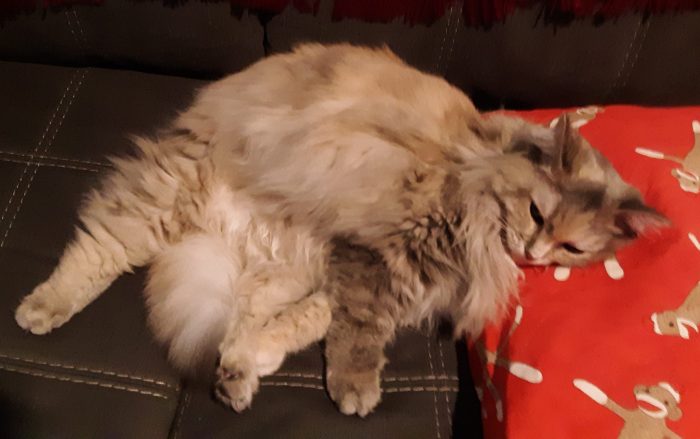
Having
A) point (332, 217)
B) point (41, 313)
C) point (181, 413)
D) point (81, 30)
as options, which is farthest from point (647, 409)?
point (81, 30)

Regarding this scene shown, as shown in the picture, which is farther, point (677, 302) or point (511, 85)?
point (511, 85)

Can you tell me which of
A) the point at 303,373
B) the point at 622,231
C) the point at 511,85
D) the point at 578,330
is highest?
the point at 511,85

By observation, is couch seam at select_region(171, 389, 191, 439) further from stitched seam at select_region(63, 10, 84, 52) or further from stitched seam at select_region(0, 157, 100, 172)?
stitched seam at select_region(63, 10, 84, 52)

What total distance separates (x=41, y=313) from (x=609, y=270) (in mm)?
1176

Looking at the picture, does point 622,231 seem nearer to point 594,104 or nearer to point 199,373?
point 594,104

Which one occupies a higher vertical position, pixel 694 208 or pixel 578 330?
pixel 694 208

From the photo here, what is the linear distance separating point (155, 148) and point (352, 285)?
60cm

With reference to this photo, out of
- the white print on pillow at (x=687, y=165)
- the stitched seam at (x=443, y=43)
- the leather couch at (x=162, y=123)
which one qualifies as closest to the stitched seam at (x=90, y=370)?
the leather couch at (x=162, y=123)

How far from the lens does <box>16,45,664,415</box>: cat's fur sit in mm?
1184

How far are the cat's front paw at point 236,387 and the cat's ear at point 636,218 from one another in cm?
82

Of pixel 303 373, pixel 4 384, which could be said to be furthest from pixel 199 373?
pixel 4 384

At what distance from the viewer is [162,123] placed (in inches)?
61.3

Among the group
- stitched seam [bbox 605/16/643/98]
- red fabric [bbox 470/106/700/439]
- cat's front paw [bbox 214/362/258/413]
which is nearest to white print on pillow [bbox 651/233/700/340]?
red fabric [bbox 470/106/700/439]

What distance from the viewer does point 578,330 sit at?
1.12 m
